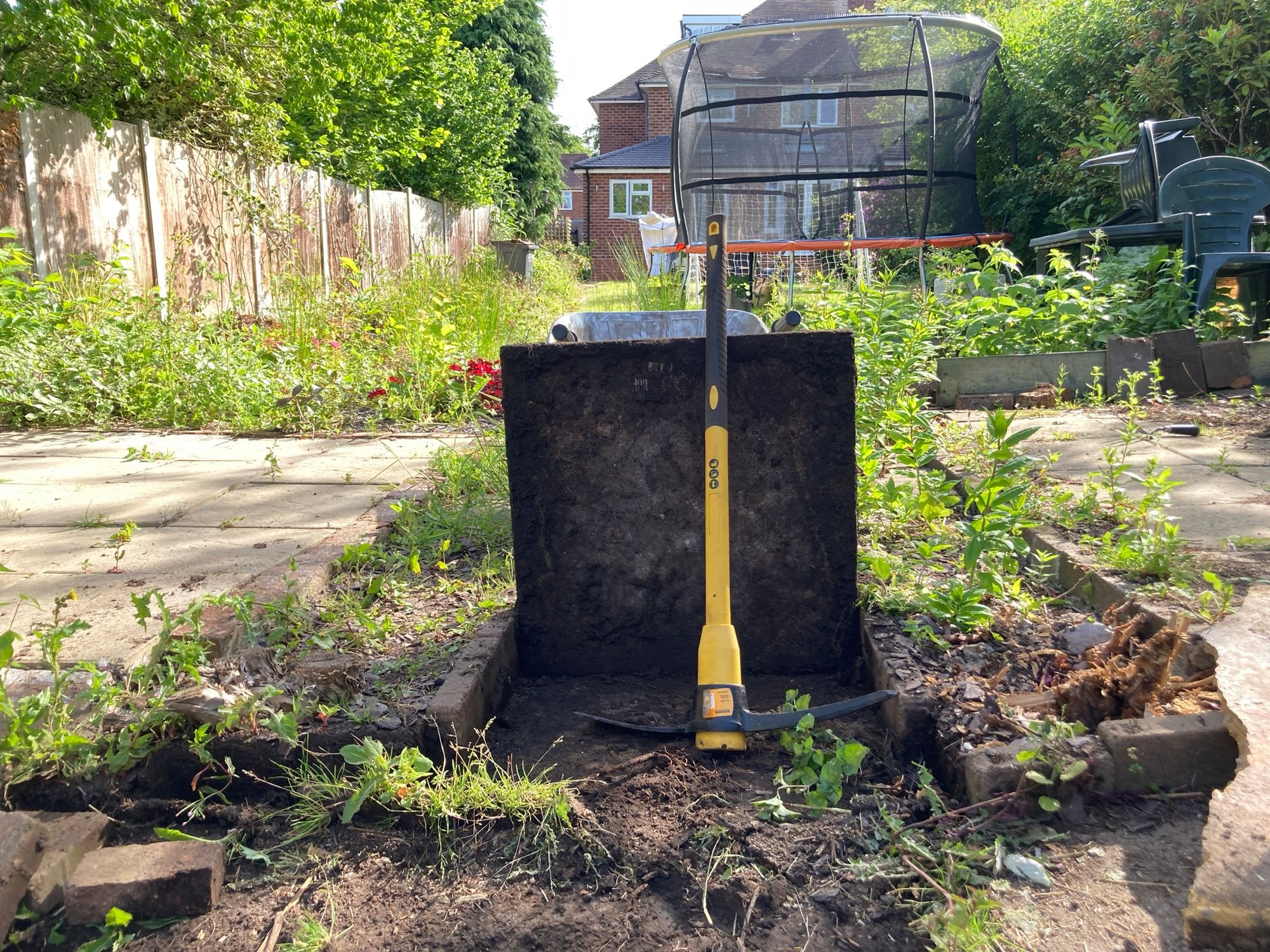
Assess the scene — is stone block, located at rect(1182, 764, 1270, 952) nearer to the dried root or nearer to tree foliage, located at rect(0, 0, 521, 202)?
the dried root

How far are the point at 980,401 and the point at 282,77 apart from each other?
8409 millimetres

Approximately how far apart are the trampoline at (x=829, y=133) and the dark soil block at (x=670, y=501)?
15.8ft

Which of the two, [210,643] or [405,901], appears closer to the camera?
[405,901]

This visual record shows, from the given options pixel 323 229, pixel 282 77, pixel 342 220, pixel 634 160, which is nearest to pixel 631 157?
pixel 634 160

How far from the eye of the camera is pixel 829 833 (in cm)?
157

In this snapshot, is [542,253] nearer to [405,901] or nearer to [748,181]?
[748,181]

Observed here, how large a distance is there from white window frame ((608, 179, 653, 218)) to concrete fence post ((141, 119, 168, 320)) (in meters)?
19.5

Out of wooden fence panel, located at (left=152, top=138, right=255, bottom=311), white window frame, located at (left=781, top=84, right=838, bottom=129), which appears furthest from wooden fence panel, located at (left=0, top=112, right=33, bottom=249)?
white window frame, located at (left=781, top=84, right=838, bottom=129)

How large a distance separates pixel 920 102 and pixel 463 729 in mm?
6515

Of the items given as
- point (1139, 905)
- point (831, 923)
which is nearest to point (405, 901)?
point (831, 923)

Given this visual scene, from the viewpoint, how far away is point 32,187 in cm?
665

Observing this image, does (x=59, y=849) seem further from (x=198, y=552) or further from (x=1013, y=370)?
(x=1013, y=370)

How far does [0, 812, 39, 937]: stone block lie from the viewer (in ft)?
4.52

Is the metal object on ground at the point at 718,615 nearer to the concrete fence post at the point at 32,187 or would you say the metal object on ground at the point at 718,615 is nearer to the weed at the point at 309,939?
the weed at the point at 309,939
